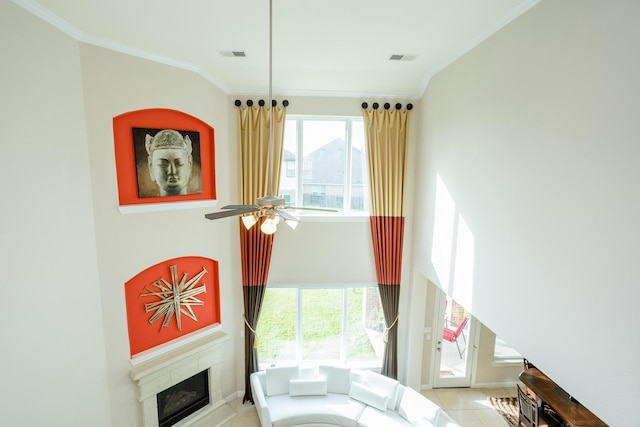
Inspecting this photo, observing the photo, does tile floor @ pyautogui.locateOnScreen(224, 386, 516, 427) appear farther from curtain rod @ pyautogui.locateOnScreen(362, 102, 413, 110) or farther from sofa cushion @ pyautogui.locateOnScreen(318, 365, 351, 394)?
curtain rod @ pyautogui.locateOnScreen(362, 102, 413, 110)

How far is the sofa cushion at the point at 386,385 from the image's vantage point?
17.6 feet

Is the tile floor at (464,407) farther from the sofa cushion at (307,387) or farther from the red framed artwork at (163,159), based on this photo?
the red framed artwork at (163,159)

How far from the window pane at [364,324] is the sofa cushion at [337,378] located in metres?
0.70

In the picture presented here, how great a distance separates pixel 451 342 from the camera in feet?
22.7

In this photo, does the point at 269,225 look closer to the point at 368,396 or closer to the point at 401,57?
the point at 401,57

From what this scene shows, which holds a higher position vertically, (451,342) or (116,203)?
(116,203)

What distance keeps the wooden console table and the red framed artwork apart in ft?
18.7

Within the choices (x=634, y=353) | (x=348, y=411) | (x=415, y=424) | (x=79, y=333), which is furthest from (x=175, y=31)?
(x=415, y=424)

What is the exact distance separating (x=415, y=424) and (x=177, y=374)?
375 centimetres

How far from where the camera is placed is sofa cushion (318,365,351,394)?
18.9 feet

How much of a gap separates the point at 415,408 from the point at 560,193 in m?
4.12

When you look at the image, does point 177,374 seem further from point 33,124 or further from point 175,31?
point 175,31

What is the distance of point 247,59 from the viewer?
14.9 ft

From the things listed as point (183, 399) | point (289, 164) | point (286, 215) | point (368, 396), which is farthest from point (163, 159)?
point (368, 396)
